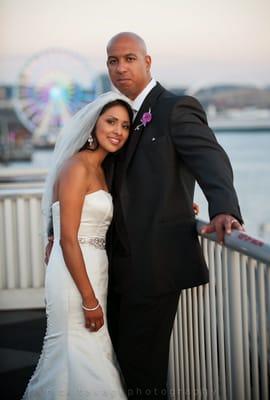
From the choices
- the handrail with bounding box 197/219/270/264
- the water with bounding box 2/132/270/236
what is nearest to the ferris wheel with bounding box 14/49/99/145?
the water with bounding box 2/132/270/236

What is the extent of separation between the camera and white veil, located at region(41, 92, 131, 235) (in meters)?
2.06

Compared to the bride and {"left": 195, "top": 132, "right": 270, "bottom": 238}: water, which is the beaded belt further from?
{"left": 195, "top": 132, "right": 270, "bottom": 238}: water

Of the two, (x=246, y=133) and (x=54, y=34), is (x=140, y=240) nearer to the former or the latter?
(x=54, y=34)

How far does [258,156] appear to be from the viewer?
65625 millimetres

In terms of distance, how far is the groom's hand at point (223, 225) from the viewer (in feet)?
5.41

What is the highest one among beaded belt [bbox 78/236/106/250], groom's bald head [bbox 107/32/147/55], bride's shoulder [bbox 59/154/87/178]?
groom's bald head [bbox 107/32/147/55]

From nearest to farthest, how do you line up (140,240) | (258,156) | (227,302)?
(227,302), (140,240), (258,156)

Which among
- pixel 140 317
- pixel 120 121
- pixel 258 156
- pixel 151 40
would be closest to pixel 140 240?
pixel 140 317

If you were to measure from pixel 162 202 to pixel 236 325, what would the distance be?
1.50 feet

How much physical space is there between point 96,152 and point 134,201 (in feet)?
0.85

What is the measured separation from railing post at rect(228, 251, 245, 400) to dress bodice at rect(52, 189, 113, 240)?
0.53m

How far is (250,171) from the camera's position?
5766 cm

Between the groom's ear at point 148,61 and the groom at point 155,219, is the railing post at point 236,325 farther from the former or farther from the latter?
the groom's ear at point 148,61

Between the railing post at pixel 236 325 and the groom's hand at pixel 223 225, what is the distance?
0.19 feet
